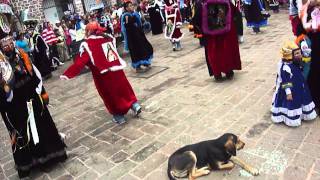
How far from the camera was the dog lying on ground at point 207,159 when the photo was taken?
342 centimetres

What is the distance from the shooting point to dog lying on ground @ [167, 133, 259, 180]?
342 centimetres

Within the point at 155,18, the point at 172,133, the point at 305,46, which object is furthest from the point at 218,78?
the point at 155,18

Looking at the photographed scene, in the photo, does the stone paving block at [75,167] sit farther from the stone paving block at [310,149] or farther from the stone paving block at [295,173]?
the stone paving block at [310,149]

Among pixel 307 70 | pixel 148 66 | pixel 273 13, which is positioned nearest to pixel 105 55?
pixel 307 70

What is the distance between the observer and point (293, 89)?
407 centimetres

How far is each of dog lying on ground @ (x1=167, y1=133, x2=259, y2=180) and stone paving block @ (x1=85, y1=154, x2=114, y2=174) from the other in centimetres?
97

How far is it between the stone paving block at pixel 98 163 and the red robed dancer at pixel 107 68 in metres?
1.01

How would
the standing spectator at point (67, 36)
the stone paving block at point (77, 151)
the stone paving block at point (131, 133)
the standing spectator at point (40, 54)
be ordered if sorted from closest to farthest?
1. the stone paving block at point (77, 151)
2. the stone paving block at point (131, 133)
3. the standing spectator at point (40, 54)
4. the standing spectator at point (67, 36)

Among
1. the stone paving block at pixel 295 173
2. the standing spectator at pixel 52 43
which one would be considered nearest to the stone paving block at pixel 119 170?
the stone paving block at pixel 295 173

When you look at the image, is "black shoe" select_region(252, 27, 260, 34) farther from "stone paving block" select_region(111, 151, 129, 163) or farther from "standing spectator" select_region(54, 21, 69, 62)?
"standing spectator" select_region(54, 21, 69, 62)

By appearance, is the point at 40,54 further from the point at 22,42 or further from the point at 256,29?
the point at 256,29

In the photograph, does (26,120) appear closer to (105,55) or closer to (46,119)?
(46,119)

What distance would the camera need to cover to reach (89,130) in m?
5.53

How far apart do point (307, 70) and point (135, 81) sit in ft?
14.3
